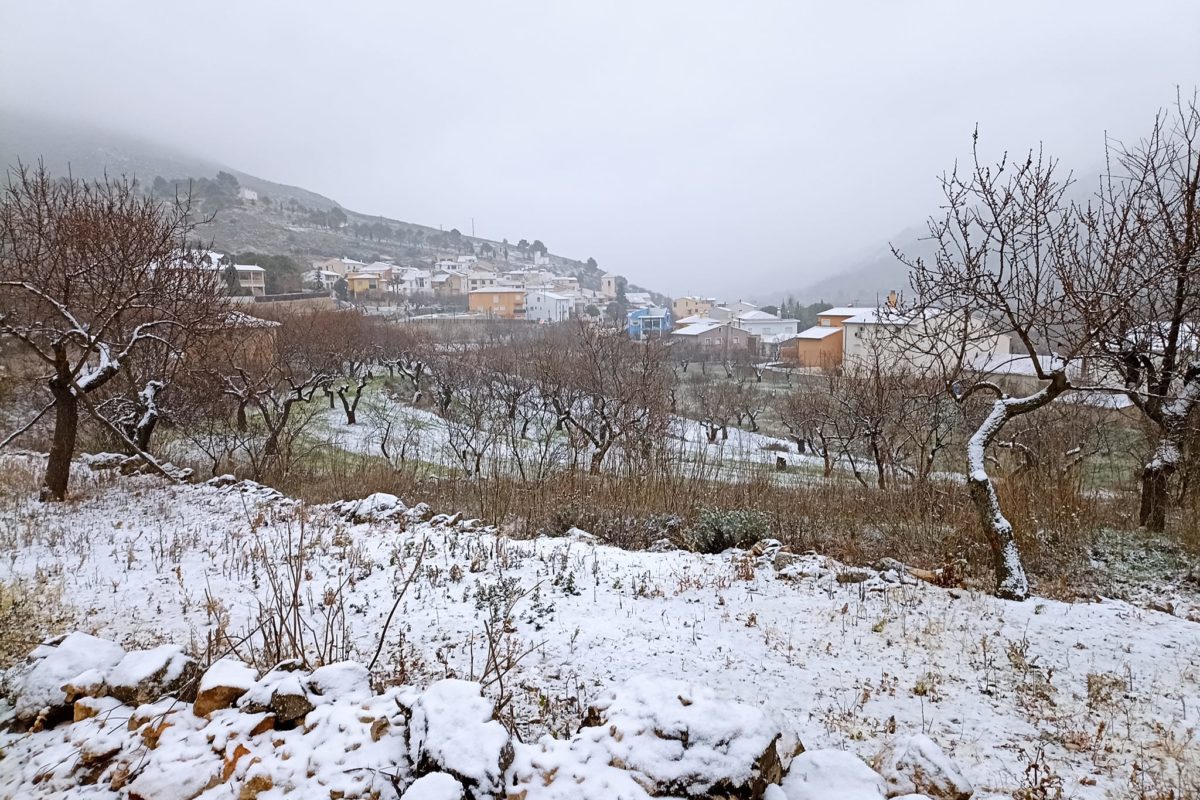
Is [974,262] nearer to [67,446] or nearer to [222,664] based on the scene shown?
[222,664]

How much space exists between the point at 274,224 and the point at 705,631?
3925 inches

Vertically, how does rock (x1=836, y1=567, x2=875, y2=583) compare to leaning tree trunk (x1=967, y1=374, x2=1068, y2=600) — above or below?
below

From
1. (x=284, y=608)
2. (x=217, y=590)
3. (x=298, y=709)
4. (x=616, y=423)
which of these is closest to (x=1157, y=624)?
(x=298, y=709)

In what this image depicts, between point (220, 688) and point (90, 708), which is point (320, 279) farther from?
point (220, 688)

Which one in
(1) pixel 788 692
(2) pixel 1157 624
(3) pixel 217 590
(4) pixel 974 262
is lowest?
(3) pixel 217 590

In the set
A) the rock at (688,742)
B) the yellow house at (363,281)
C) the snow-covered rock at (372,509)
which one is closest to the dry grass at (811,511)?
the snow-covered rock at (372,509)

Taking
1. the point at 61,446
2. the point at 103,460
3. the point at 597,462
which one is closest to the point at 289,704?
the point at 61,446

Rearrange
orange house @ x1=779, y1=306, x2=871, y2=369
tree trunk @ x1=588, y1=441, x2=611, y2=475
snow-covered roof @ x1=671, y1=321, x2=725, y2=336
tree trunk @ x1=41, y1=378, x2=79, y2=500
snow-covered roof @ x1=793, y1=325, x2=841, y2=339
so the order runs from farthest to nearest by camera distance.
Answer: snow-covered roof @ x1=671, y1=321, x2=725, y2=336, snow-covered roof @ x1=793, y1=325, x2=841, y2=339, orange house @ x1=779, y1=306, x2=871, y2=369, tree trunk @ x1=588, y1=441, x2=611, y2=475, tree trunk @ x1=41, y1=378, x2=79, y2=500

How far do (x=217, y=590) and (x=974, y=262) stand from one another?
6.94m

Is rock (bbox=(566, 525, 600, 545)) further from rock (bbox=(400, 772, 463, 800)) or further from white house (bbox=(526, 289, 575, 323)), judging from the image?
white house (bbox=(526, 289, 575, 323))

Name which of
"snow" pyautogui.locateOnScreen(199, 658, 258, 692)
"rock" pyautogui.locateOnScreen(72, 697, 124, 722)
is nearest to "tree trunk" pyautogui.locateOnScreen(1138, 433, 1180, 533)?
"snow" pyautogui.locateOnScreen(199, 658, 258, 692)

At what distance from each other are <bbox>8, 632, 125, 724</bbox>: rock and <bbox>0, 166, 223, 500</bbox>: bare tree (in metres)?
5.22

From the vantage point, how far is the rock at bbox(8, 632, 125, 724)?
286cm

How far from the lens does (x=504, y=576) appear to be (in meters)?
5.02
